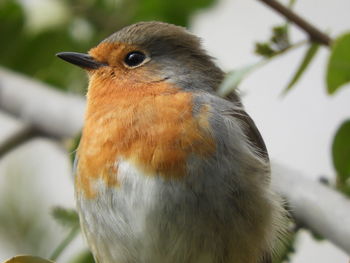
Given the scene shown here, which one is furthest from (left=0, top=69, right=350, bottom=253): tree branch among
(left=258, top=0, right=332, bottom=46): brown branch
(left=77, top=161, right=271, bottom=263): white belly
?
(left=258, top=0, right=332, bottom=46): brown branch

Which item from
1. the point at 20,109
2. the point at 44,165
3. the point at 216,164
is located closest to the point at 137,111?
the point at 216,164

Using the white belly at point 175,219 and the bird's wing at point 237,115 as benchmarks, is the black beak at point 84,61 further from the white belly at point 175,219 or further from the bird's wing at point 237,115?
the white belly at point 175,219

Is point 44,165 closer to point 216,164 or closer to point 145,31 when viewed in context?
point 145,31

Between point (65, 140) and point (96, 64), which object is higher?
point (96, 64)

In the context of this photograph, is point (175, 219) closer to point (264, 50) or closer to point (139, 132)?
point (139, 132)

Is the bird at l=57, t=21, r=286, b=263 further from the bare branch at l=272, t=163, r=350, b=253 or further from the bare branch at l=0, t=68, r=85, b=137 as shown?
the bare branch at l=0, t=68, r=85, b=137
